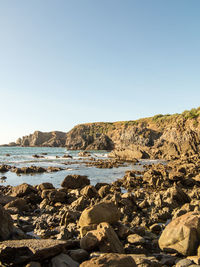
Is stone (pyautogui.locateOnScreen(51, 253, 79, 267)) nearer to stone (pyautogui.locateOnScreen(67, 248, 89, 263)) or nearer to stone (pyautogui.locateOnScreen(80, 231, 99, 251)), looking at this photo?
stone (pyautogui.locateOnScreen(67, 248, 89, 263))

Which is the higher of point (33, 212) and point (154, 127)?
point (154, 127)

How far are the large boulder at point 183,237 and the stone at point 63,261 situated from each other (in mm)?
3643

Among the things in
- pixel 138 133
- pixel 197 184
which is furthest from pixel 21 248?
pixel 138 133

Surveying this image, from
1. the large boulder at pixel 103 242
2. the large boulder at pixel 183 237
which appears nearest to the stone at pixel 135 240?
the large boulder at pixel 183 237

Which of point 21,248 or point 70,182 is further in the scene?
point 70,182

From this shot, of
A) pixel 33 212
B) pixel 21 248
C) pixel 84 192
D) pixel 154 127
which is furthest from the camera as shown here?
pixel 154 127

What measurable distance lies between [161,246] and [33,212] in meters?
9.01

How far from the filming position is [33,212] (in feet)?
46.1

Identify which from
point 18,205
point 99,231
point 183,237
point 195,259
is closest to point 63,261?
point 99,231

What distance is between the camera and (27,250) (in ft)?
19.5

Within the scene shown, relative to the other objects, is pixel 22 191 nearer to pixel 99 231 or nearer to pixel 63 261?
pixel 99 231

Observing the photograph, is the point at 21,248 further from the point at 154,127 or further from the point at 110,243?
the point at 154,127

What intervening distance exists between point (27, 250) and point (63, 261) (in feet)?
3.43

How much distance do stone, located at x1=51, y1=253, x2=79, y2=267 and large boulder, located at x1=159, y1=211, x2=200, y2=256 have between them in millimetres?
3643
